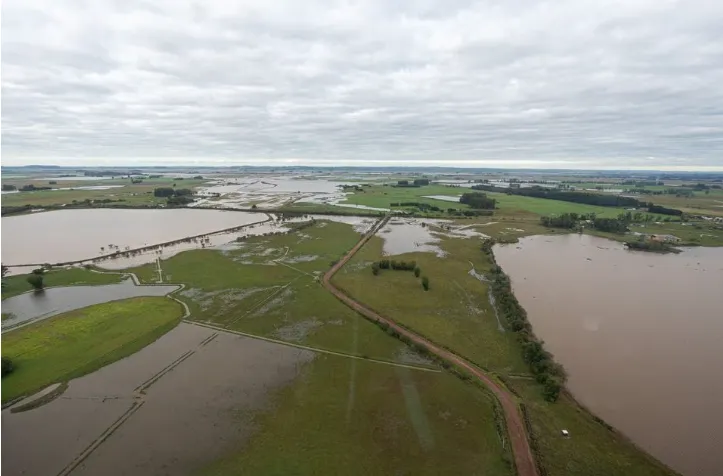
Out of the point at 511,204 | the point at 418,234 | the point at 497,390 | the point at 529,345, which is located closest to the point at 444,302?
the point at 529,345

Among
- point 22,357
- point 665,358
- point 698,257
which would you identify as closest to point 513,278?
point 665,358

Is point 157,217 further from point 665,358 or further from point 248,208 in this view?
point 665,358

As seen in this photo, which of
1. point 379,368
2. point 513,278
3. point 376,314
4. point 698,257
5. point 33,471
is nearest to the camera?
point 33,471

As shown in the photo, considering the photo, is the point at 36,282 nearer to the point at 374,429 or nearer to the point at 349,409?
the point at 349,409

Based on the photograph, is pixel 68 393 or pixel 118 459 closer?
pixel 118 459

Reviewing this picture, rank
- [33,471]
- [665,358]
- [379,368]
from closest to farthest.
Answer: [33,471] < [379,368] < [665,358]

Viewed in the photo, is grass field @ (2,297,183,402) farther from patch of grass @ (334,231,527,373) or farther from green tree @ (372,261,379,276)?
green tree @ (372,261,379,276)
